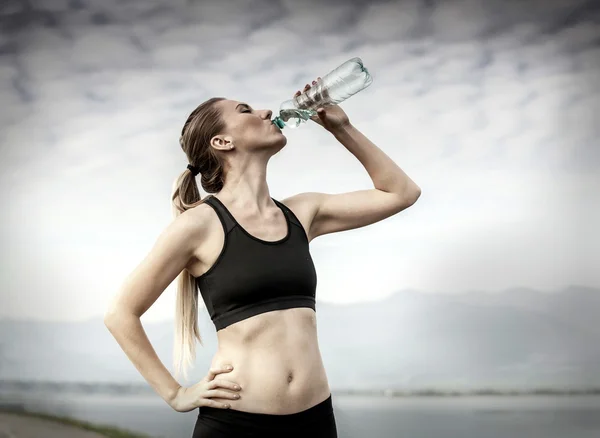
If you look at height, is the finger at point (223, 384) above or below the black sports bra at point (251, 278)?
below

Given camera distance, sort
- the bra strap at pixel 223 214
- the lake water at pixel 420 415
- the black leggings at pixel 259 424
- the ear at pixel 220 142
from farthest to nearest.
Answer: the lake water at pixel 420 415 → the ear at pixel 220 142 → the bra strap at pixel 223 214 → the black leggings at pixel 259 424

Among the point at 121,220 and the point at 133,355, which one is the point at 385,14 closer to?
the point at 121,220

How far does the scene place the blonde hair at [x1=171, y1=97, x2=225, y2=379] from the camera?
1663mm

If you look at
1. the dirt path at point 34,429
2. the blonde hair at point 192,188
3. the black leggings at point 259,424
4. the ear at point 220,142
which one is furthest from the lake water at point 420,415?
the ear at point 220,142

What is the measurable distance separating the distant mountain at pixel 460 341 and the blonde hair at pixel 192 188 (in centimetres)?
116

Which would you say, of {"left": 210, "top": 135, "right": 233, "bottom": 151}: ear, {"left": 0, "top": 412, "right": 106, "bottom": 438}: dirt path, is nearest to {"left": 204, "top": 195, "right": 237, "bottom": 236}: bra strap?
{"left": 210, "top": 135, "right": 233, "bottom": 151}: ear

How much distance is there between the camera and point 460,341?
2.81 m

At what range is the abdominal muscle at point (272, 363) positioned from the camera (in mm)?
1464

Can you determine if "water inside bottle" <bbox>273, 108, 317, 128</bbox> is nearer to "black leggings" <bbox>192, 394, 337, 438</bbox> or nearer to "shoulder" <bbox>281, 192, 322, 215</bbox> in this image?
"shoulder" <bbox>281, 192, 322, 215</bbox>

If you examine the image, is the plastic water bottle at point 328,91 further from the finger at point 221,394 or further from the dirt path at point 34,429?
the dirt path at point 34,429

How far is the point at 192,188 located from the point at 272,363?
49cm

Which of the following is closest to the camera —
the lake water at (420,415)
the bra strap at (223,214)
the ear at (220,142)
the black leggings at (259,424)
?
the black leggings at (259,424)

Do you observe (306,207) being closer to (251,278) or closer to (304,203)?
(304,203)

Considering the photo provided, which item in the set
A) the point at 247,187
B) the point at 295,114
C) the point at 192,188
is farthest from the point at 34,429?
the point at 295,114
